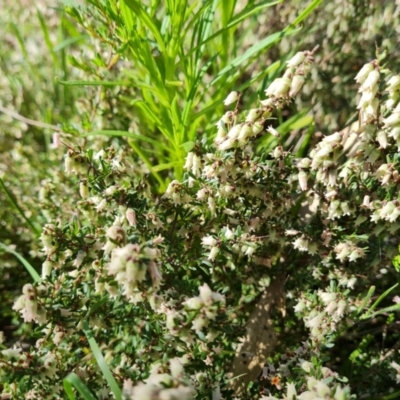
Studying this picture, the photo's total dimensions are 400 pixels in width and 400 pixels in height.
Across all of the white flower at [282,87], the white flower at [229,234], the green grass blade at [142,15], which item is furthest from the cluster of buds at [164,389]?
the green grass blade at [142,15]

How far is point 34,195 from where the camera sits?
2561 mm

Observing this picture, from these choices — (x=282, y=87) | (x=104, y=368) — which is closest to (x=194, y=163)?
(x=282, y=87)

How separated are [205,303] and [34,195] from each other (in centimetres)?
169

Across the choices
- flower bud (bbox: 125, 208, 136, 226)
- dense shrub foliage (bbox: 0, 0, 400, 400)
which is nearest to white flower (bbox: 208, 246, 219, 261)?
dense shrub foliage (bbox: 0, 0, 400, 400)

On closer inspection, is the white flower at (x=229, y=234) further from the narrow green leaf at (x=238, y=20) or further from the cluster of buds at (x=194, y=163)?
the narrow green leaf at (x=238, y=20)

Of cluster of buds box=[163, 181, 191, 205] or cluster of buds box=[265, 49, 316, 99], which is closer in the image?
cluster of buds box=[265, 49, 316, 99]

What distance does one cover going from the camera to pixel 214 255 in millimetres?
1524

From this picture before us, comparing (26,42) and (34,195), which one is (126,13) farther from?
(26,42)

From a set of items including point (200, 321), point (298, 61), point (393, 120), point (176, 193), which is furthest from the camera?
point (176, 193)

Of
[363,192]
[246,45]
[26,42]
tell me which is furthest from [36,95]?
[363,192]

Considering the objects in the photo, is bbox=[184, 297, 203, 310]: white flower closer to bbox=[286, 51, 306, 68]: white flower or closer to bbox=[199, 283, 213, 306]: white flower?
bbox=[199, 283, 213, 306]: white flower

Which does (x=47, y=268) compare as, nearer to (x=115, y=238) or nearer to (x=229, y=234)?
(x=115, y=238)

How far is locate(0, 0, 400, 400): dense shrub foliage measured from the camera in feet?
4.44

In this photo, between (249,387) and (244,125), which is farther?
(249,387)
